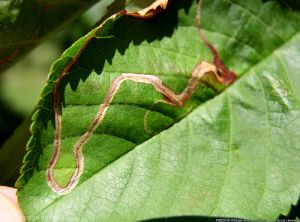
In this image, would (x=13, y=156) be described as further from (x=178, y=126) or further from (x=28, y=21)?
(x=178, y=126)

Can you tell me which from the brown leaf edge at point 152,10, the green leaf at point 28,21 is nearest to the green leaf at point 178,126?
the brown leaf edge at point 152,10

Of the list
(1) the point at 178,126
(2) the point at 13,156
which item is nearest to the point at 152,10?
(1) the point at 178,126

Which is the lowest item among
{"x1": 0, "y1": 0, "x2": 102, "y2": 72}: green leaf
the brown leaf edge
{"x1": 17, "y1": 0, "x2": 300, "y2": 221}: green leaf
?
{"x1": 17, "y1": 0, "x2": 300, "y2": 221}: green leaf

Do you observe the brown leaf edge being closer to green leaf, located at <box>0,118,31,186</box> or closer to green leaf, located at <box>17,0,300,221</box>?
green leaf, located at <box>17,0,300,221</box>

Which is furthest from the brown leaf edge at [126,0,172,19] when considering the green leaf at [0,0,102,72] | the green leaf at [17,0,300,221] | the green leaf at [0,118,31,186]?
the green leaf at [0,118,31,186]

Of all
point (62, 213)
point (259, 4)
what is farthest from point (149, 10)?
point (62, 213)

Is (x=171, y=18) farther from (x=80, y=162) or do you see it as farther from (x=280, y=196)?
(x=280, y=196)
